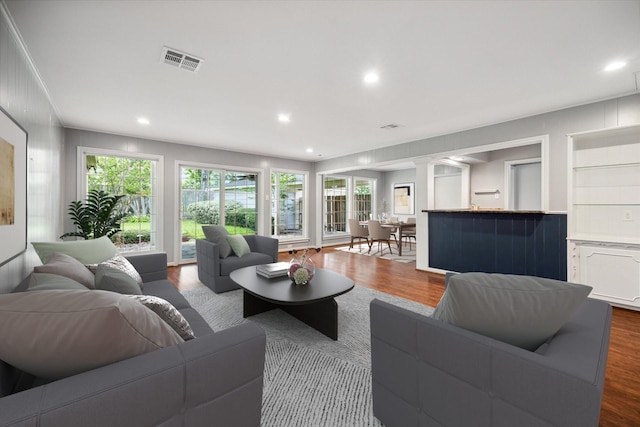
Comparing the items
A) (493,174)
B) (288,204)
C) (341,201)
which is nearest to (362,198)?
(341,201)

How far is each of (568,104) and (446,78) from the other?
1941 millimetres

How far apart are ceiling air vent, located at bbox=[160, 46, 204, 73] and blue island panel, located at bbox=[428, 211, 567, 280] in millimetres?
4230

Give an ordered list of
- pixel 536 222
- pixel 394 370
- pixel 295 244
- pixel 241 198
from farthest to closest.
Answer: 1. pixel 295 244
2. pixel 241 198
3. pixel 536 222
4. pixel 394 370

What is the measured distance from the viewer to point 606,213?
335cm

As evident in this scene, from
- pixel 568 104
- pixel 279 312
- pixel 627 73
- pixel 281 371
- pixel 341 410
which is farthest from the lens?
pixel 568 104

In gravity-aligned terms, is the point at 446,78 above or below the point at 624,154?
above

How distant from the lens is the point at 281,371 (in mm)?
1973

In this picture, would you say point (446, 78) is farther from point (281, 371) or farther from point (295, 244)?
point (295, 244)

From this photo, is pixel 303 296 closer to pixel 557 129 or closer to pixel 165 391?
pixel 165 391

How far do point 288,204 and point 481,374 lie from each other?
6542mm

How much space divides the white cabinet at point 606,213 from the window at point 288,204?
217 inches

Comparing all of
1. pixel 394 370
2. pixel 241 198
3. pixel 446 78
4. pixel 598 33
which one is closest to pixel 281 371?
pixel 394 370

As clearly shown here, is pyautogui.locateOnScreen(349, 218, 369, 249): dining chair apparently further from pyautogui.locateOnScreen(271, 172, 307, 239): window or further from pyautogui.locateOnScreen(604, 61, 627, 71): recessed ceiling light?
pyautogui.locateOnScreen(604, 61, 627, 71): recessed ceiling light

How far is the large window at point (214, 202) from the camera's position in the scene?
5.61 m
